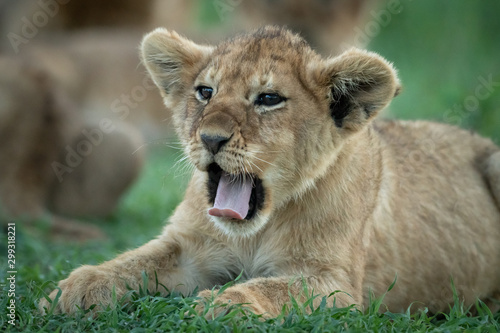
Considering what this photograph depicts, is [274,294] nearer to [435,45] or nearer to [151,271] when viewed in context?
[151,271]

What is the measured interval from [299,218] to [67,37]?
6.13 metres

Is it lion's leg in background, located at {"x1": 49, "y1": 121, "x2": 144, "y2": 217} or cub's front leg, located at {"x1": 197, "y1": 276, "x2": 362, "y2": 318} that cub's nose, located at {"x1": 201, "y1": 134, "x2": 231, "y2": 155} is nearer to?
cub's front leg, located at {"x1": 197, "y1": 276, "x2": 362, "y2": 318}

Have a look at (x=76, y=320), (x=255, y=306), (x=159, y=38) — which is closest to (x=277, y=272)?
(x=255, y=306)

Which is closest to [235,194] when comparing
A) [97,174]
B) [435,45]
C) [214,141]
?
[214,141]

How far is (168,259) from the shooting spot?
421cm

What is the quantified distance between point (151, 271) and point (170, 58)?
49.4 inches

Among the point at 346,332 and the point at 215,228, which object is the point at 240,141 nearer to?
the point at 215,228

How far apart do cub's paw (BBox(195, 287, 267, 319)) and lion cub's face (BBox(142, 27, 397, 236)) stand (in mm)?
409

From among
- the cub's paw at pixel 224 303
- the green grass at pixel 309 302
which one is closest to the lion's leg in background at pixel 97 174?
the green grass at pixel 309 302

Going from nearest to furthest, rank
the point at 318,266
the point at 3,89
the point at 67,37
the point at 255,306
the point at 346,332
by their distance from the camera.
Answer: the point at 346,332
the point at 255,306
the point at 318,266
the point at 3,89
the point at 67,37

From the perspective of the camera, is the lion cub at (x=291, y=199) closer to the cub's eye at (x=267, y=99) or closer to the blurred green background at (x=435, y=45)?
the cub's eye at (x=267, y=99)

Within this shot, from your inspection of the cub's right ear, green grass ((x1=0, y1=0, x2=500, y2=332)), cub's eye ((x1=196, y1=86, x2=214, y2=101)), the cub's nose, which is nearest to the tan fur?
green grass ((x1=0, y1=0, x2=500, y2=332))

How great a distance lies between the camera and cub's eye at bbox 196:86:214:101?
4086mm

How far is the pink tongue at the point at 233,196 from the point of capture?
378 cm
